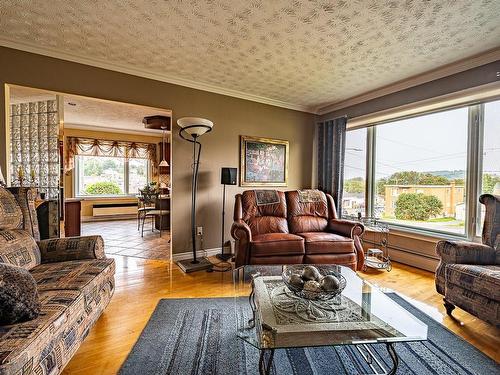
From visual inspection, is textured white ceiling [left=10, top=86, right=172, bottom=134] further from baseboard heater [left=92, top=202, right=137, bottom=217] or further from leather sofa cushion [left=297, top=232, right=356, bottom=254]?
leather sofa cushion [left=297, top=232, right=356, bottom=254]

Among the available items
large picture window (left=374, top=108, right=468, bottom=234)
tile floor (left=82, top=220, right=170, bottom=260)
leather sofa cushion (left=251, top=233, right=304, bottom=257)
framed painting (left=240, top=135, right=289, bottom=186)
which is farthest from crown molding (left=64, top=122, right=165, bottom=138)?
large picture window (left=374, top=108, right=468, bottom=234)

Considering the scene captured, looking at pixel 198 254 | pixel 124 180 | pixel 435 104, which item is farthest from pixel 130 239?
pixel 435 104

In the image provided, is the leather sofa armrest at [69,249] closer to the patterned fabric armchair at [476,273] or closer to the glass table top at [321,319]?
the glass table top at [321,319]

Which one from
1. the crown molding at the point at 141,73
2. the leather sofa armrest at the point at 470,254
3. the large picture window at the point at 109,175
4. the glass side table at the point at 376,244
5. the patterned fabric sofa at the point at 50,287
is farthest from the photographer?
the large picture window at the point at 109,175

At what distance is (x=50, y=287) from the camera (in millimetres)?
1461

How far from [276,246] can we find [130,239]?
10.3 ft

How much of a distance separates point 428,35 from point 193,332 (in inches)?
127

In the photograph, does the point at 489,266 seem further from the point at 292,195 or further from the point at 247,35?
the point at 247,35

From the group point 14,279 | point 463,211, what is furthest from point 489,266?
point 14,279

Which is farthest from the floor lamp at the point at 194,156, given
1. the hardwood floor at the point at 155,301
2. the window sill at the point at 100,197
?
the window sill at the point at 100,197

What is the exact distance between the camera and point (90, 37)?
239cm

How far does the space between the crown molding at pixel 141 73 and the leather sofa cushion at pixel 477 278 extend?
323cm

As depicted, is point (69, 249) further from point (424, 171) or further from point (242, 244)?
point (424, 171)

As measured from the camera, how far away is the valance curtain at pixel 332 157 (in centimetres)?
409
